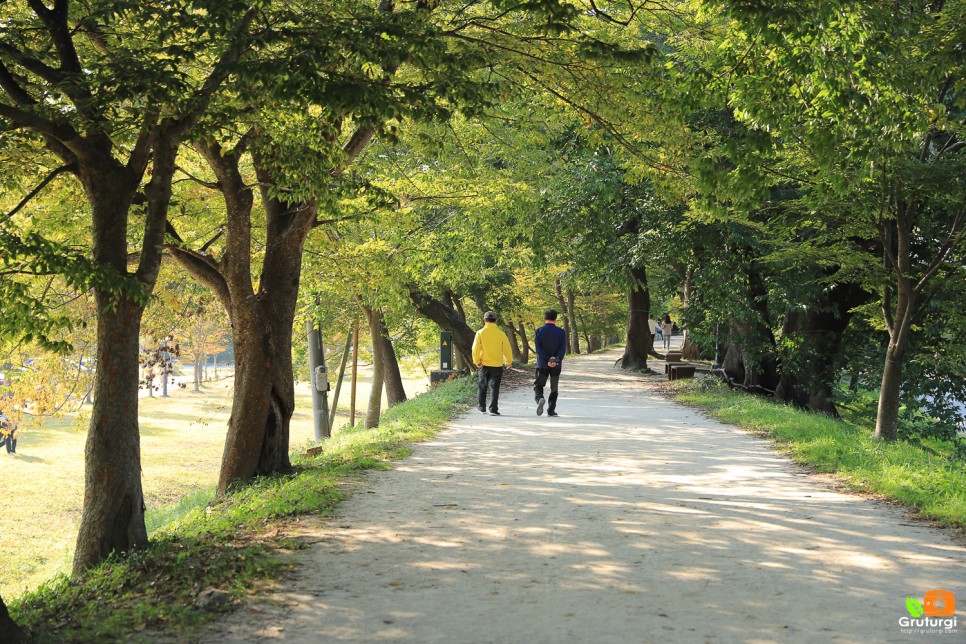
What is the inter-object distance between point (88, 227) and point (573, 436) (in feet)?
24.1

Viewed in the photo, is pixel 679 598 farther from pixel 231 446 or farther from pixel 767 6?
pixel 231 446

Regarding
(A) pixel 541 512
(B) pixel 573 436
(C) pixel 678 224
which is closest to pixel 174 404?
(C) pixel 678 224

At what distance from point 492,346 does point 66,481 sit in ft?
55.6

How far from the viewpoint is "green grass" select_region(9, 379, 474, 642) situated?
16.3ft

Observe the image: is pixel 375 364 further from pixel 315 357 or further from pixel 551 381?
pixel 551 381

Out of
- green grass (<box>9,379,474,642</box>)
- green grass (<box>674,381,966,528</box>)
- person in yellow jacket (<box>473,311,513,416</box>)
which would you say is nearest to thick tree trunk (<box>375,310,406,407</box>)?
person in yellow jacket (<box>473,311,513,416</box>)

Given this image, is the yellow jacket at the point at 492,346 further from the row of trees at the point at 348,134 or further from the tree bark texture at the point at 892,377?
the tree bark texture at the point at 892,377

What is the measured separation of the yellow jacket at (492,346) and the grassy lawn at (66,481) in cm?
527

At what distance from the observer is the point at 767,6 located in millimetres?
6602

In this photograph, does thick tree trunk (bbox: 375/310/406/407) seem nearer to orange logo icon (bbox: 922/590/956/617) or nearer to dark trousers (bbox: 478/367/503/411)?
dark trousers (bbox: 478/367/503/411)

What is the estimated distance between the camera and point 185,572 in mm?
5922

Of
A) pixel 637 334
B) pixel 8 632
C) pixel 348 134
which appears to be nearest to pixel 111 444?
pixel 8 632

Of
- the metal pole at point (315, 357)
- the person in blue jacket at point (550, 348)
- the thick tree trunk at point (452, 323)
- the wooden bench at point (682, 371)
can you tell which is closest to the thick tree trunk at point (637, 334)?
the wooden bench at point (682, 371)

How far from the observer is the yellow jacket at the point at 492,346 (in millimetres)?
14719
